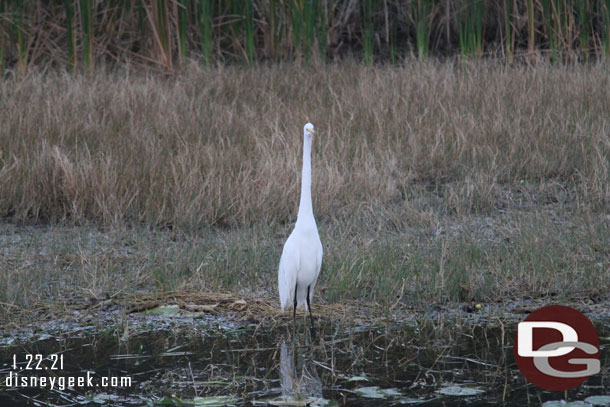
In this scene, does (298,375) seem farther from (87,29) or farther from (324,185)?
(87,29)

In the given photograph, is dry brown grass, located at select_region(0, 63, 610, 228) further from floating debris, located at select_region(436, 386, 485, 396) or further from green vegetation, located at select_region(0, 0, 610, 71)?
floating debris, located at select_region(436, 386, 485, 396)

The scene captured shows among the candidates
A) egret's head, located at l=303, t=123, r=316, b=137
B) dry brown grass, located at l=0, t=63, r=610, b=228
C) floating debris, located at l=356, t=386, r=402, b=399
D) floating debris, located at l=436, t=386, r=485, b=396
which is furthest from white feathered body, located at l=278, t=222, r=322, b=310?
dry brown grass, located at l=0, t=63, r=610, b=228

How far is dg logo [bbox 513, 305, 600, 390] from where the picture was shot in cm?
346

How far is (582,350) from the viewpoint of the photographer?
3.74m

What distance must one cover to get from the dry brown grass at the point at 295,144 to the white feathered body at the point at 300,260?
70.9 inches

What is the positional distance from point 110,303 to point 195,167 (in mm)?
1832

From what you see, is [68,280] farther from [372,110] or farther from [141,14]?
[141,14]

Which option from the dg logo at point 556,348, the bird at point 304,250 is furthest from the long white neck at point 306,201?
the dg logo at point 556,348

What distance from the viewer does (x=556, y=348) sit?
3.77m

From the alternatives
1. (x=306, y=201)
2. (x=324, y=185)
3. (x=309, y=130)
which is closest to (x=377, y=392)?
(x=306, y=201)

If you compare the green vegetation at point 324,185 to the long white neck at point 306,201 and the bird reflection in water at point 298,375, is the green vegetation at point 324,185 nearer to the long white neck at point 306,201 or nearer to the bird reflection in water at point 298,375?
the bird reflection in water at point 298,375

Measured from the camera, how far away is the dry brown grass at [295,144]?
19.4 feet

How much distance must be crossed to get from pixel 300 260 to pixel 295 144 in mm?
2835

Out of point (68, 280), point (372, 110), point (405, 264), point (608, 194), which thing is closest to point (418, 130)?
point (372, 110)
